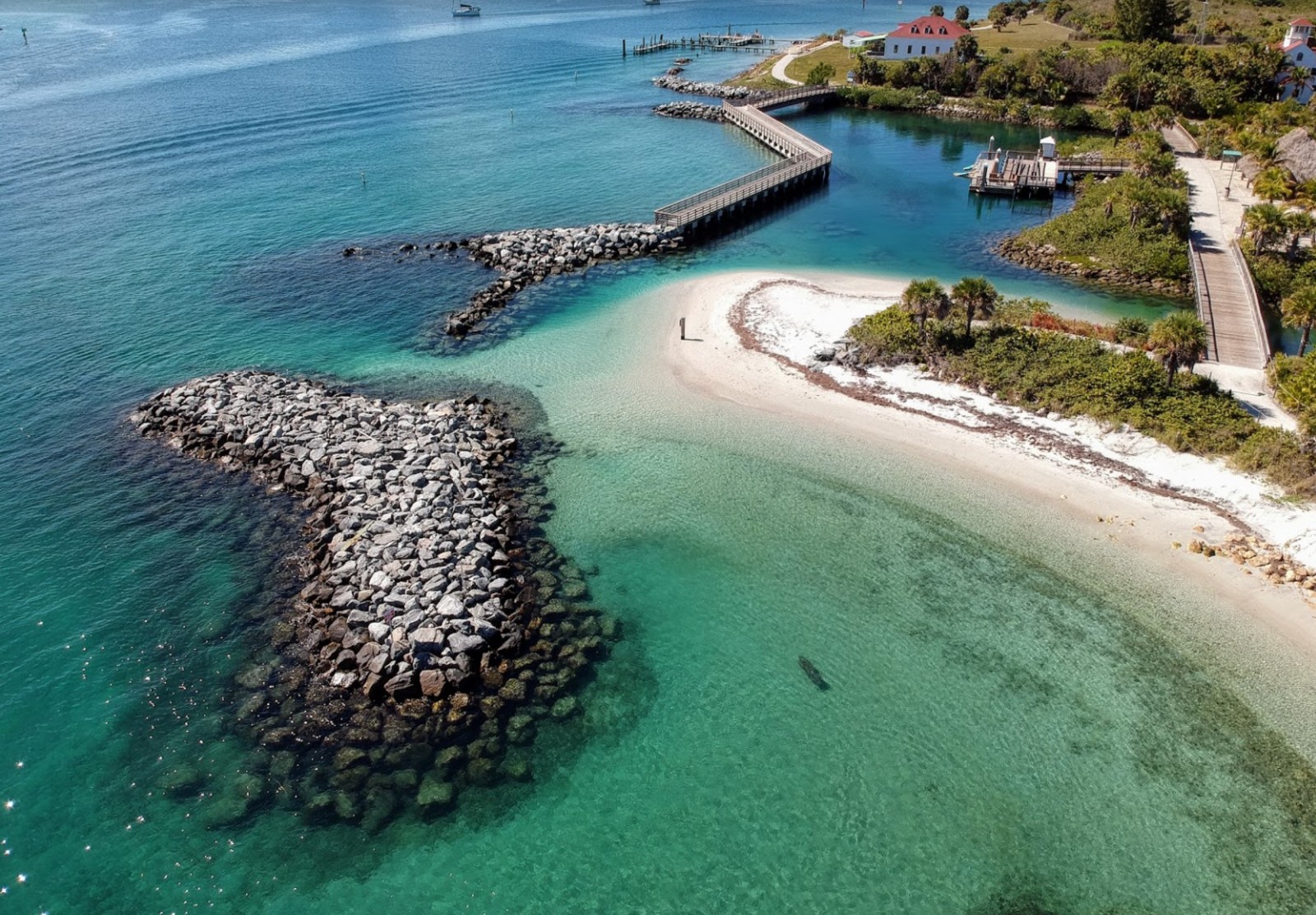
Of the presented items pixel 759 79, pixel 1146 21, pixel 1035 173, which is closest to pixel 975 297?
pixel 1035 173

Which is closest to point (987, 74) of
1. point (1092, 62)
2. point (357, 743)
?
point (1092, 62)

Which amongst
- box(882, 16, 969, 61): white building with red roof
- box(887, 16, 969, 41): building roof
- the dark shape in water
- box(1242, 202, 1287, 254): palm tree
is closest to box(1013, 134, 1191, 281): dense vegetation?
box(1242, 202, 1287, 254): palm tree

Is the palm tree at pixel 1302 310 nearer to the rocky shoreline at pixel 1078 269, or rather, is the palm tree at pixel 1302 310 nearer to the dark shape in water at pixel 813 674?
the rocky shoreline at pixel 1078 269

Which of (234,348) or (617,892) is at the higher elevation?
(234,348)

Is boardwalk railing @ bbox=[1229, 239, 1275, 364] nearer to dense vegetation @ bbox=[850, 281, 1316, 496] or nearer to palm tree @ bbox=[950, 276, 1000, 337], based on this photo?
dense vegetation @ bbox=[850, 281, 1316, 496]

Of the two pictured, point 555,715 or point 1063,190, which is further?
point 1063,190

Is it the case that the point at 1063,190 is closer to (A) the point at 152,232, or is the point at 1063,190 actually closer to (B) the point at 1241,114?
(B) the point at 1241,114

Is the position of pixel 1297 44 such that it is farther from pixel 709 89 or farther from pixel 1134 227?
pixel 709 89
